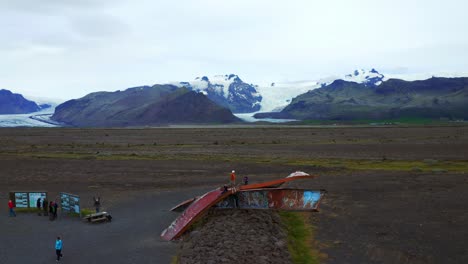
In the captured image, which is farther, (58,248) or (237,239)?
(237,239)

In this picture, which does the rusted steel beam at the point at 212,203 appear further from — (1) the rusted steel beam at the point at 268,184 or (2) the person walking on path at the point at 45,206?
(2) the person walking on path at the point at 45,206

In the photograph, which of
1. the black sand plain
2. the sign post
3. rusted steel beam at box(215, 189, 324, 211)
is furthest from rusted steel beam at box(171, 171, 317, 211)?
the sign post

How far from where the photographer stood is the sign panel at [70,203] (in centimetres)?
3531

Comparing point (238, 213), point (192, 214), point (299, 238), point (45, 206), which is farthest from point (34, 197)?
point (299, 238)

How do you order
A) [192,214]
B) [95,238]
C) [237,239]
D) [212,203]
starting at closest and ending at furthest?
[237,239], [95,238], [192,214], [212,203]

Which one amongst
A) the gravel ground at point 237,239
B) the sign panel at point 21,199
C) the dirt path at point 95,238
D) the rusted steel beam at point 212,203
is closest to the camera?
the gravel ground at point 237,239

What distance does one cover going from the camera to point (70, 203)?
1416 inches

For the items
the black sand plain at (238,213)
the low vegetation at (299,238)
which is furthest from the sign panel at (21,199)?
the low vegetation at (299,238)

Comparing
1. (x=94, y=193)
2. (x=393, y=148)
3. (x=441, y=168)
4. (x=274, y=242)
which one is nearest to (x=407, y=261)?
(x=274, y=242)

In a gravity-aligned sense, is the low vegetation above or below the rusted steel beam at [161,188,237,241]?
below

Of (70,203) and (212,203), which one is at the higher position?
(212,203)

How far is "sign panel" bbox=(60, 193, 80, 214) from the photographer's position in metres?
35.3

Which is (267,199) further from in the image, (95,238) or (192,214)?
(95,238)

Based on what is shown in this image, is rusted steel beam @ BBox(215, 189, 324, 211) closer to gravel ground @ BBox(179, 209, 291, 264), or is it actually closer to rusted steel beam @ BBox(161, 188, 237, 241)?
gravel ground @ BBox(179, 209, 291, 264)
